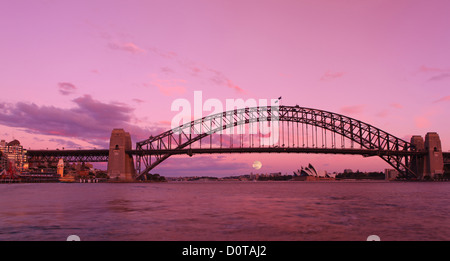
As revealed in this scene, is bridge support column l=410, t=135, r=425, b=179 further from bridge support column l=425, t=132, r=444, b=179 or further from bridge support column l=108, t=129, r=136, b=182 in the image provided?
bridge support column l=108, t=129, r=136, b=182

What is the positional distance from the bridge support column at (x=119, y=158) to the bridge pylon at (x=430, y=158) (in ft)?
231

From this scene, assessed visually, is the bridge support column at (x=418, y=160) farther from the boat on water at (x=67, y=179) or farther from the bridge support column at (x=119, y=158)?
the boat on water at (x=67, y=179)

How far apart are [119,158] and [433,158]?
73955 millimetres

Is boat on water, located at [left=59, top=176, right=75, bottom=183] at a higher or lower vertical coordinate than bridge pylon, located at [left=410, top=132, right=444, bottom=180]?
lower

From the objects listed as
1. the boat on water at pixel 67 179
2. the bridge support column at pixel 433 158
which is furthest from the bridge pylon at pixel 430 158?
the boat on water at pixel 67 179

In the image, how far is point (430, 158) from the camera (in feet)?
288

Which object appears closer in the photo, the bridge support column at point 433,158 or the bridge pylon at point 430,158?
the bridge support column at point 433,158

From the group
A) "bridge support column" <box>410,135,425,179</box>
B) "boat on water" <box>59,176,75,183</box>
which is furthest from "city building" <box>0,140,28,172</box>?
"bridge support column" <box>410,135,425,179</box>

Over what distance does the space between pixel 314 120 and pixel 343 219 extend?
73859 millimetres

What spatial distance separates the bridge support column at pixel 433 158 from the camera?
287ft

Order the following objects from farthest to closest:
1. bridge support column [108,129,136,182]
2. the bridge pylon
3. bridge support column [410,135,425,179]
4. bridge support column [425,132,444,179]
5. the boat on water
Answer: the boat on water → bridge support column [410,135,425,179] → the bridge pylon → bridge support column [425,132,444,179] → bridge support column [108,129,136,182]

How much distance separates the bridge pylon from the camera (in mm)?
87500

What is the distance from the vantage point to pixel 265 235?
1189 centimetres

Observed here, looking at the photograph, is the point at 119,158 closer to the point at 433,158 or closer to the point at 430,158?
the point at 430,158
